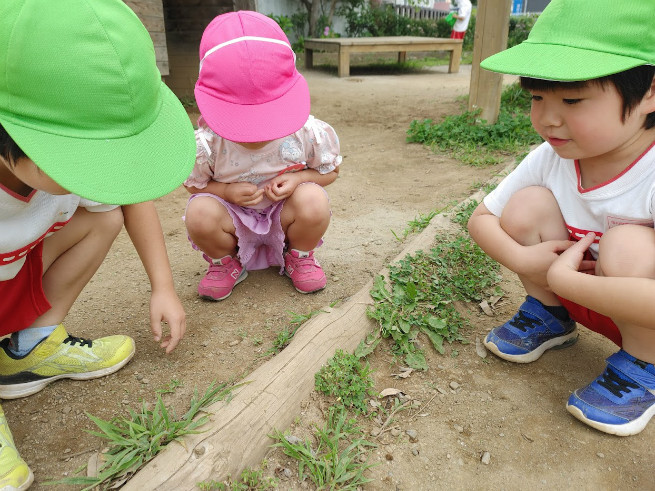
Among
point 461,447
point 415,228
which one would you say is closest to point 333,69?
point 415,228

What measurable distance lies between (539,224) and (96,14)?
1314 mm

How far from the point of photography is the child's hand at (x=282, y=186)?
2.03 meters

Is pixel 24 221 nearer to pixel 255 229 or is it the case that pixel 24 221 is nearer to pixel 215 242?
pixel 215 242

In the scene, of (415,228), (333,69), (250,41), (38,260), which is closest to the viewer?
(38,260)

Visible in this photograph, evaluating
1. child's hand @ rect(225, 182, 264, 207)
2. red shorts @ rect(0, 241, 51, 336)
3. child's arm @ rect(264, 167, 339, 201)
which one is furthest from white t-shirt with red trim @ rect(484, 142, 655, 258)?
red shorts @ rect(0, 241, 51, 336)

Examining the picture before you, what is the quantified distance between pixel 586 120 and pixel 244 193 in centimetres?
119

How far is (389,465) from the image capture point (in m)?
1.40

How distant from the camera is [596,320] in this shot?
1603 mm

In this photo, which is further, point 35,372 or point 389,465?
point 35,372

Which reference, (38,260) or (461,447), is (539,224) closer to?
(461,447)

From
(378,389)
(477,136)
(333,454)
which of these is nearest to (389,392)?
(378,389)

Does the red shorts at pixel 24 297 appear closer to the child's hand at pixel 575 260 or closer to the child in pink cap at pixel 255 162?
the child in pink cap at pixel 255 162

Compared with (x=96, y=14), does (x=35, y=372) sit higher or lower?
lower

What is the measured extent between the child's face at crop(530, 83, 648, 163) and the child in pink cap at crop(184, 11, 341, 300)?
31.0 inches
